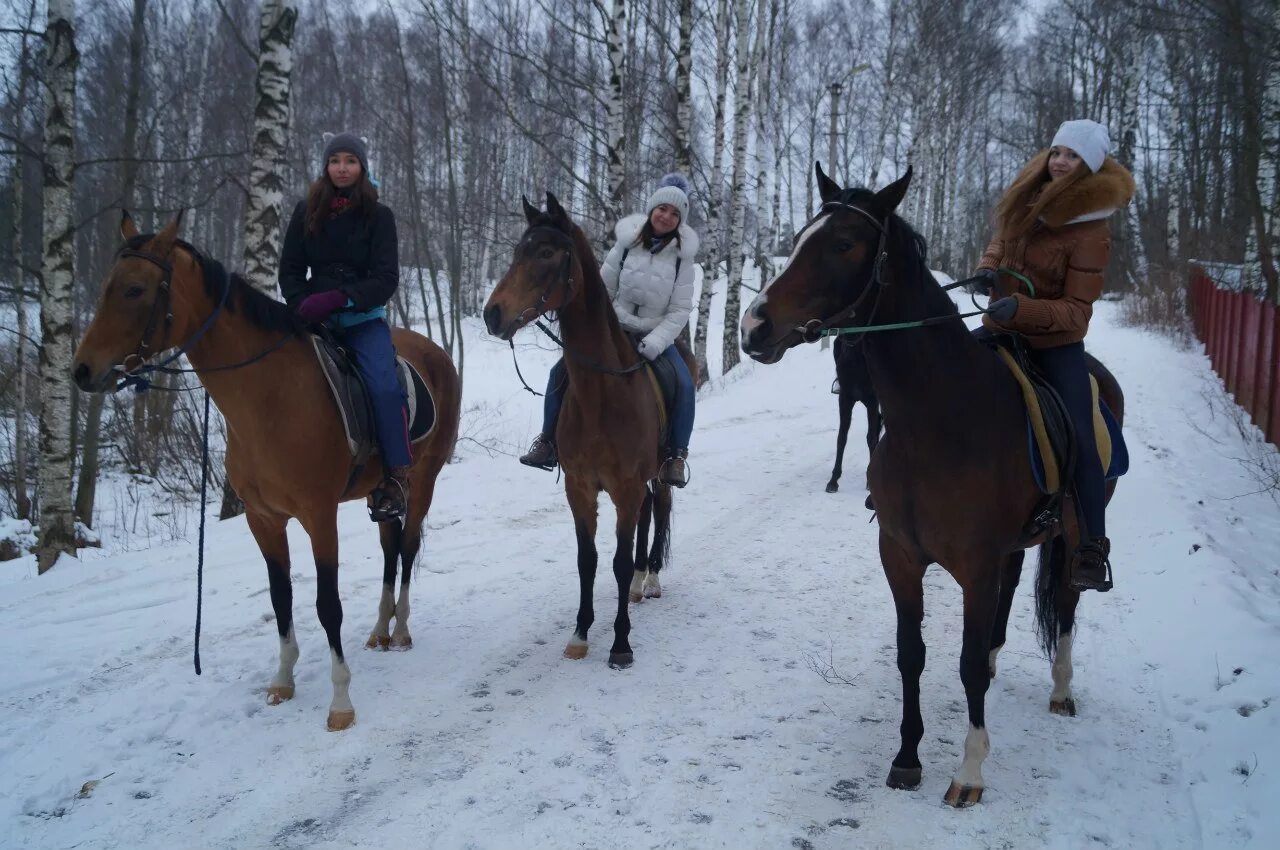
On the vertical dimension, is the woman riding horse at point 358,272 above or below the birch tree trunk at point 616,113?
below

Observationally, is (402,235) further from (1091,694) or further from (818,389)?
(1091,694)

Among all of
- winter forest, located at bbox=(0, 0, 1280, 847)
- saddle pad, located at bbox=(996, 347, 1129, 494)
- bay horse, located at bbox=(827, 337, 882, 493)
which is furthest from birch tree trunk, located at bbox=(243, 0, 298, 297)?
saddle pad, located at bbox=(996, 347, 1129, 494)

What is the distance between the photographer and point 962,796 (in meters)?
3.39

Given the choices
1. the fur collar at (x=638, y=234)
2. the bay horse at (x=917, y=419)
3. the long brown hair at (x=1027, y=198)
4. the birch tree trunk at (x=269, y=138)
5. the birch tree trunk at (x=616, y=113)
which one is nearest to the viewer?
the bay horse at (x=917, y=419)

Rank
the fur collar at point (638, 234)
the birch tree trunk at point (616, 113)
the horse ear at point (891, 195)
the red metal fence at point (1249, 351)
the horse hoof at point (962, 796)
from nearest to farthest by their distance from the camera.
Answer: the horse ear at point (891, 195)
the horse hoof at point (962, 796)
the fur collar at point (638, 234)
the red metal fence at point (1249, 351)
the birch tree trunk at point (616, 113)

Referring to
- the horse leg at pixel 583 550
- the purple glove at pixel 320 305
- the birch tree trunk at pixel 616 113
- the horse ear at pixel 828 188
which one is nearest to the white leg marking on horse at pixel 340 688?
the horse leg at pixel 583 550

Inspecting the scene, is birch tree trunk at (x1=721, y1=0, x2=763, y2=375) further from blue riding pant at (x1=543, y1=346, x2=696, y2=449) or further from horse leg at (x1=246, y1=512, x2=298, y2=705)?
horse leg at (x1=246, y1=512, x2=298, y2=705)

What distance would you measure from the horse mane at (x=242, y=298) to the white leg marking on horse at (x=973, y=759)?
3821mm

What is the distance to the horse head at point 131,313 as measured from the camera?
351 cm

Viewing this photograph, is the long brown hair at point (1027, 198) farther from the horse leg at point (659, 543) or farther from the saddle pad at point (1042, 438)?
the horse leg at point (659, 543)

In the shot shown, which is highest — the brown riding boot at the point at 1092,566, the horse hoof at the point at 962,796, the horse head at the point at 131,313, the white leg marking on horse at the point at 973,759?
the horse head at the point at 131,313

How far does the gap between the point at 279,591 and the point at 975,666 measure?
11.4 ft

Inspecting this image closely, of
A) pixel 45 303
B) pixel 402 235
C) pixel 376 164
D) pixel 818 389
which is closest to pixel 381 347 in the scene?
pixel 45 303

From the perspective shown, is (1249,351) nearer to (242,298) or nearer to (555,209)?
(555,209)
